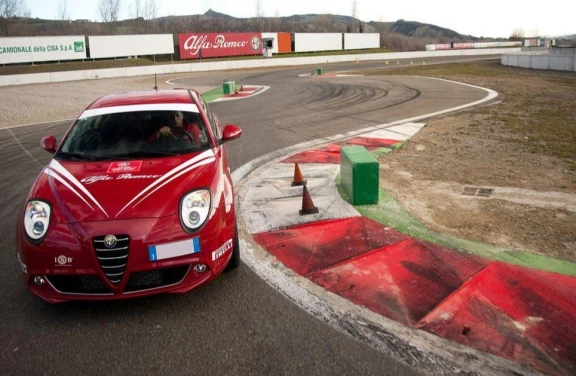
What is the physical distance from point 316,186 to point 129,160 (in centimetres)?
319

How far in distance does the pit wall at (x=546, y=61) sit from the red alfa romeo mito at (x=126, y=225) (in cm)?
3210

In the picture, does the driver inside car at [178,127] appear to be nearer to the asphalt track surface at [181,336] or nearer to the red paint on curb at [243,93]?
the asphalt track surface at [181,336]

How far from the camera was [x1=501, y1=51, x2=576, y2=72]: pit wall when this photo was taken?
29688 mm

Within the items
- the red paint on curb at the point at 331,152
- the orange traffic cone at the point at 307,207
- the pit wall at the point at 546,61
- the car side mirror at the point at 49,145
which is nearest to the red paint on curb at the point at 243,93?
the red paint on curb at the point at 331,152

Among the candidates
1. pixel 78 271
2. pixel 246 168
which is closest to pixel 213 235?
pixel 78 271

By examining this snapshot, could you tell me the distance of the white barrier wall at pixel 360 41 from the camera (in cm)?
7075

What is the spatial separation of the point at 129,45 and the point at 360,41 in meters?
38.0

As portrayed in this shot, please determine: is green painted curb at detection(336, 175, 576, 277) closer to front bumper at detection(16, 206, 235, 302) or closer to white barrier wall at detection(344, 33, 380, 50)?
front bumper at detection(16, 206, 235, 302)

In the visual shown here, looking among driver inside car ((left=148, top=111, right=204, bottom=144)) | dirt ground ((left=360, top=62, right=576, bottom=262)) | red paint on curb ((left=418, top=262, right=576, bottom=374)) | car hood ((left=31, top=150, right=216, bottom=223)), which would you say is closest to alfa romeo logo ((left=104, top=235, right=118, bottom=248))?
car hood ((left=31, top=150, right=216, bottom=223))

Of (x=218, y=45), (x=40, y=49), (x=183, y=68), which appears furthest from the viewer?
(x=218, y=45)

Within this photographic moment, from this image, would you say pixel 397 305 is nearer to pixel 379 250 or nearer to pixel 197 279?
pixel 379 250

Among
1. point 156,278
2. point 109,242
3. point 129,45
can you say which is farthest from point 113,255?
point 129,45

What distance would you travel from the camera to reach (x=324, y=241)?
4.96m

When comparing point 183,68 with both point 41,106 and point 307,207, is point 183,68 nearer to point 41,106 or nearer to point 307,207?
point 41,106
